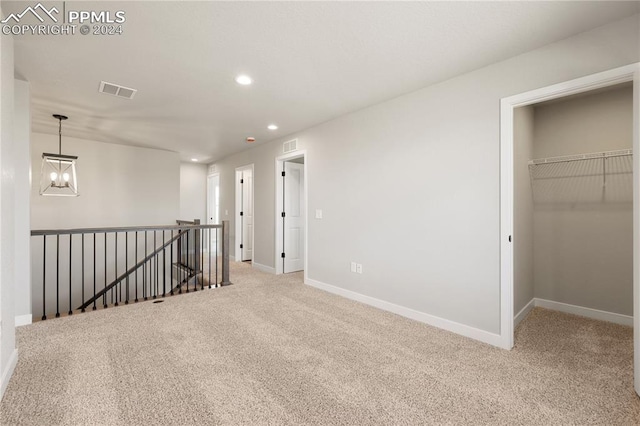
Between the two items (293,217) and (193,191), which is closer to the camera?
(293,217)

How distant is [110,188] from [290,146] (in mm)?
3823

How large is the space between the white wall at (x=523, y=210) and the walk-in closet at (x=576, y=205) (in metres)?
0.01

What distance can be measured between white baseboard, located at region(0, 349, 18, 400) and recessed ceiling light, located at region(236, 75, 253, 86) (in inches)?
111

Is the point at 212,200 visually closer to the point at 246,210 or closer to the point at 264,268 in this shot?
the point at 246,210

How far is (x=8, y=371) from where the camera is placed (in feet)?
6.26

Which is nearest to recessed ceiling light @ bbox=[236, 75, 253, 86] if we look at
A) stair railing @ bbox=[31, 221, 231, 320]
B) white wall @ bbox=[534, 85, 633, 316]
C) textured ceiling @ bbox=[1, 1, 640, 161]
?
textured ceiling @ bbox=[1, 1, 640, 161]

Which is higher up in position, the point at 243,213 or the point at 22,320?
the point at 243,213

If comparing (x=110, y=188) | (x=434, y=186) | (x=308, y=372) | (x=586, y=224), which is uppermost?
(x=110, y=188)

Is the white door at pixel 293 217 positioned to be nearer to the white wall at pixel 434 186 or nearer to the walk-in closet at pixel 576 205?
the white wall at pixel 434 186

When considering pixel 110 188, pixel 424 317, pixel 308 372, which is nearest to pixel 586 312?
pixel 424 317

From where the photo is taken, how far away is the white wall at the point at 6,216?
178 centimetres

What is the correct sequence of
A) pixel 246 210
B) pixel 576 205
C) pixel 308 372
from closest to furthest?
pixel 308 372 → pixel 576 205 → pixel 246 210

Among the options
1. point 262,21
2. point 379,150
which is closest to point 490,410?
point 379,150

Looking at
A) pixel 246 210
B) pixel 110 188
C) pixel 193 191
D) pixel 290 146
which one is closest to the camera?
pixel 290 146
